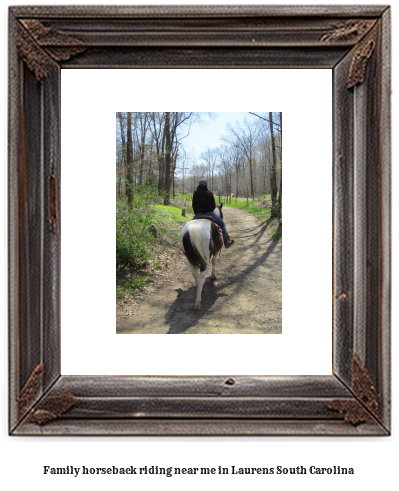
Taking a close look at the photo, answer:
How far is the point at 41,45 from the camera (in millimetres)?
1976

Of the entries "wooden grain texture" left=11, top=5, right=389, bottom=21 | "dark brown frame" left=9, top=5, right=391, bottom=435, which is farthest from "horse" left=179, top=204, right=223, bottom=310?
"wooden grain texture" left=11, top=5, right=389, bottom=21

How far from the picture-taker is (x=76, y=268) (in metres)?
2.15

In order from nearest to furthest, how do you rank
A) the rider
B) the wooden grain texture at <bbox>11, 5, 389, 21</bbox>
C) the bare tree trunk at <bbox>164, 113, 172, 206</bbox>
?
the wooden grain texture at <bbox>11, 5, 389, 21</bbox> → the bare tree trunk at <bbox>164, 113, 172, 206</bbox> → the rider

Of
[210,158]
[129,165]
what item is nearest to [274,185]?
[210,158]

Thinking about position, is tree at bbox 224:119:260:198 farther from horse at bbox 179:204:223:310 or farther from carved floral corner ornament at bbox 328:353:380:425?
carved floral corner ornament at bbox 328:353:380:425

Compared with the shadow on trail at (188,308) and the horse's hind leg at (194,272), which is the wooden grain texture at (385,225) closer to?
the shadow on trail at (188,308)

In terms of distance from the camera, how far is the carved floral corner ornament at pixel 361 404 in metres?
1.94

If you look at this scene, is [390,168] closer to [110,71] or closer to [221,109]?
[221,109]

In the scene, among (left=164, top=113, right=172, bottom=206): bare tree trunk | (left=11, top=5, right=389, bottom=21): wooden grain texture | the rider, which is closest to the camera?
(left=11, top=5, right=389, bottom=21): wooden grain texture

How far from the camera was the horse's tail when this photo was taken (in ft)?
8.00

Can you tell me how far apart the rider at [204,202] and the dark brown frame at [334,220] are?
871 millimetres

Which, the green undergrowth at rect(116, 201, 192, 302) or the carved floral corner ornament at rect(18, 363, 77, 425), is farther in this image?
the green undergrowth at rect(116, 201, 192, 302)

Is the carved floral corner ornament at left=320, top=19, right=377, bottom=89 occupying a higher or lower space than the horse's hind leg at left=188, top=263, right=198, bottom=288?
higher

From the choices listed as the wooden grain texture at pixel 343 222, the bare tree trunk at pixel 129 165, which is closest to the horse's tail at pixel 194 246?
the bare tree trunk at pixel 129 165
